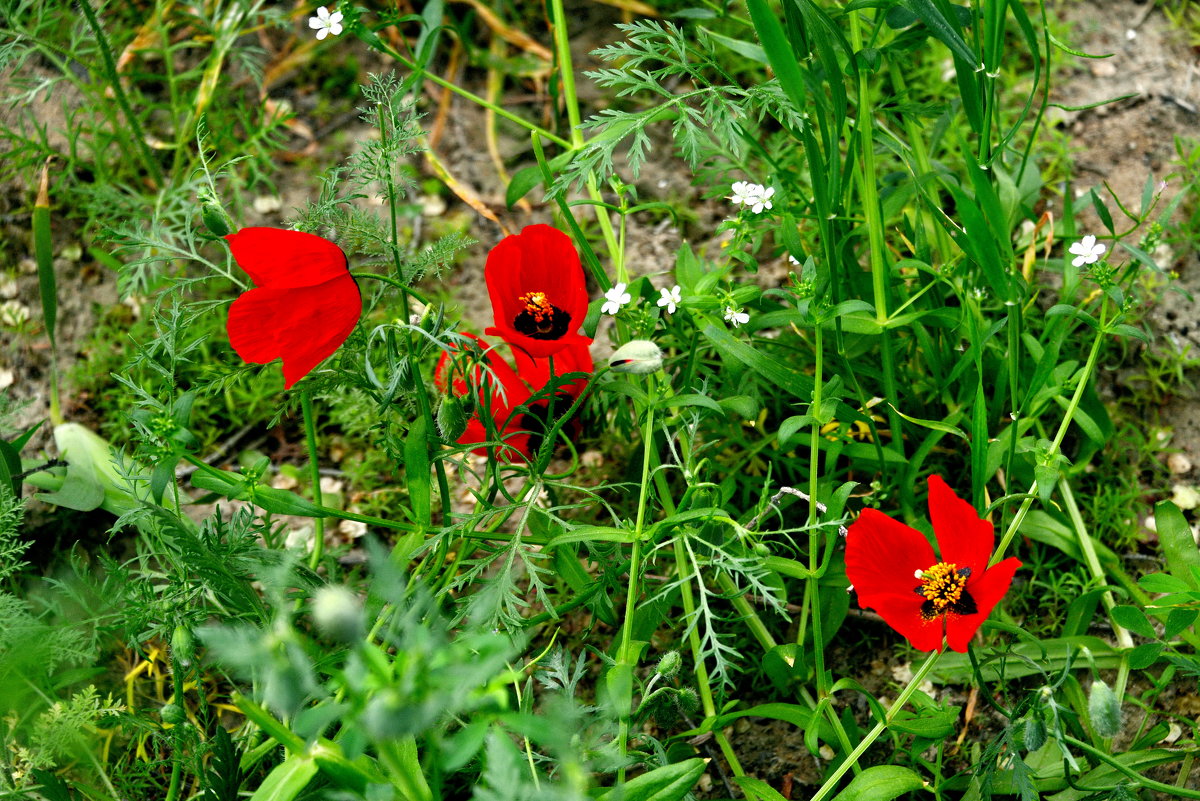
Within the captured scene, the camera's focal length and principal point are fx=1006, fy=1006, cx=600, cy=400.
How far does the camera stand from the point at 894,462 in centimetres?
139

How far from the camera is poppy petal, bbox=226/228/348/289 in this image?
1.16 meters

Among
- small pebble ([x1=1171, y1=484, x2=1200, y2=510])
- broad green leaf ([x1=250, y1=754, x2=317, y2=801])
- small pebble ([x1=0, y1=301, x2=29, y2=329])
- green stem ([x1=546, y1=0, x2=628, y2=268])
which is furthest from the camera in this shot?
small pebble ([x1=0, y1=301, x2=29, y2=329])

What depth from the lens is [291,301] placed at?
1.19 m

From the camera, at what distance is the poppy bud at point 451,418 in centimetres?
111

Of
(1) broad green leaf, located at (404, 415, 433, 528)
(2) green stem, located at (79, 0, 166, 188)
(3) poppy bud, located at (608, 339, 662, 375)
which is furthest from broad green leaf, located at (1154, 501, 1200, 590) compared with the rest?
(2) green stem, located at (79, 0, 166, 188)

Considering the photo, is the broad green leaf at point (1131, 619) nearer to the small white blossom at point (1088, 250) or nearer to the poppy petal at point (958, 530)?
the poppy petal at point (958, 530)

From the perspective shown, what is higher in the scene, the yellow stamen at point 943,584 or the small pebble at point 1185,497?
the yellow stamen at point 943,584

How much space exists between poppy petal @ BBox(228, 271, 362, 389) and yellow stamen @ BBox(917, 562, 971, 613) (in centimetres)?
75

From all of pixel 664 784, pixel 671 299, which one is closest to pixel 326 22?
pixel 671 299

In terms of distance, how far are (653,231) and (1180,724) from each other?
1167 millimetres

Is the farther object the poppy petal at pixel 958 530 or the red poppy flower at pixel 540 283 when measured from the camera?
the red poppy flower at pixel 540 283

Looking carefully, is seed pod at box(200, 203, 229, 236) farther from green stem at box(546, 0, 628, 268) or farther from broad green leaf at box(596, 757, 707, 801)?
broad green leaf at box(596, 757, 707, 801)

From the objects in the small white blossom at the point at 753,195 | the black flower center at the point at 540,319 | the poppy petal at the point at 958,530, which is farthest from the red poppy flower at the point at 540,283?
the poppy petal at the point at 958,530

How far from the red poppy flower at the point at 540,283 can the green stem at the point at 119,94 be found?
0.90m
